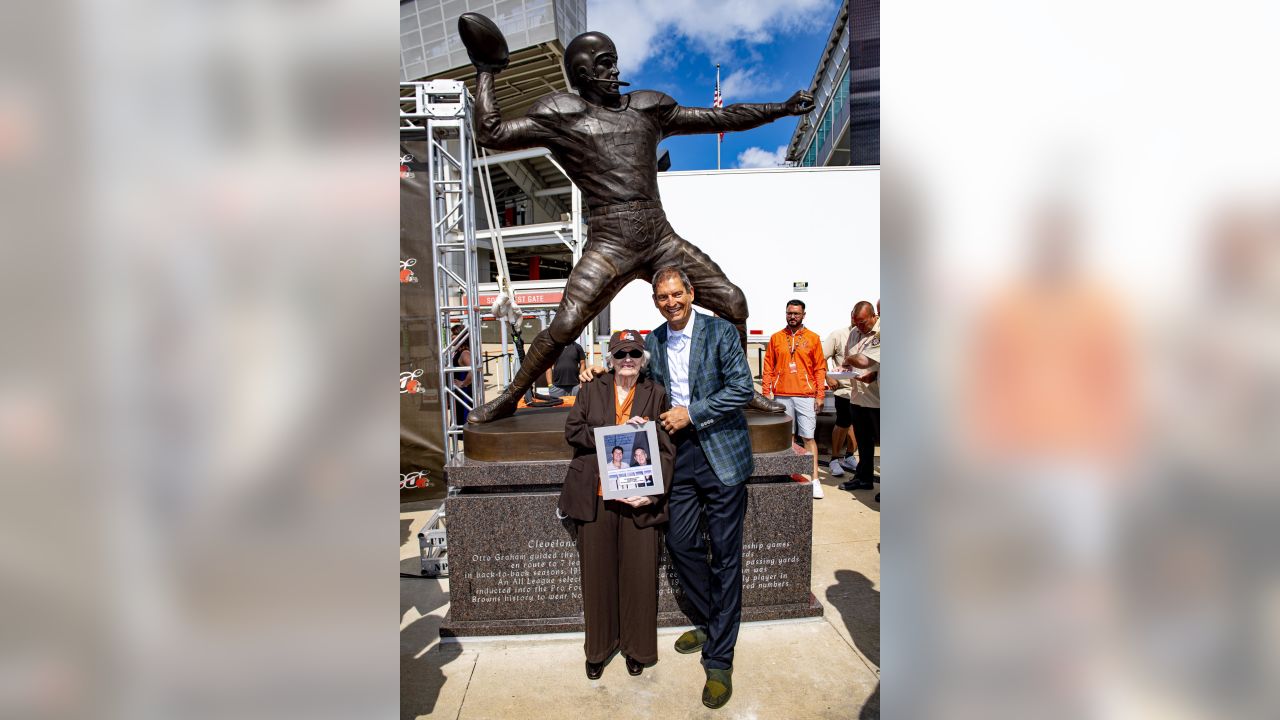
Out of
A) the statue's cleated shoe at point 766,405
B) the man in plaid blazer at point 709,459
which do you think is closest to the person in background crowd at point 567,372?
the statue's cleated shoe at point 766,405

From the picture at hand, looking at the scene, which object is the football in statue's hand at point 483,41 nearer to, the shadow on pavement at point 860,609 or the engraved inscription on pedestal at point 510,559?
the engraved inscription on pedestal at point 510,559

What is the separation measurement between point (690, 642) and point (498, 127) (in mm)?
3078

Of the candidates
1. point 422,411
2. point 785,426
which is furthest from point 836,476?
point 422,411

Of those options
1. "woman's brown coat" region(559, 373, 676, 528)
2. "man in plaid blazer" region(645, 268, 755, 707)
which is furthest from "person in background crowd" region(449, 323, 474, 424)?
"man in plaid blazer" region(645, 268, 755, 707)

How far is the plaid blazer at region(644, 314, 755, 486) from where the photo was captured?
8.27ft

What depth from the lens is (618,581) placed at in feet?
8.99

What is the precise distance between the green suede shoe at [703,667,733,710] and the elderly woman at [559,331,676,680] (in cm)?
31

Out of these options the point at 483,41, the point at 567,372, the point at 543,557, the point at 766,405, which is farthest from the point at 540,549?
the point at 567,372

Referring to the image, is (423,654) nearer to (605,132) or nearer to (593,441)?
(593,441)

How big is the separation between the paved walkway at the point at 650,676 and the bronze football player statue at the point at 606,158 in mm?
1321
